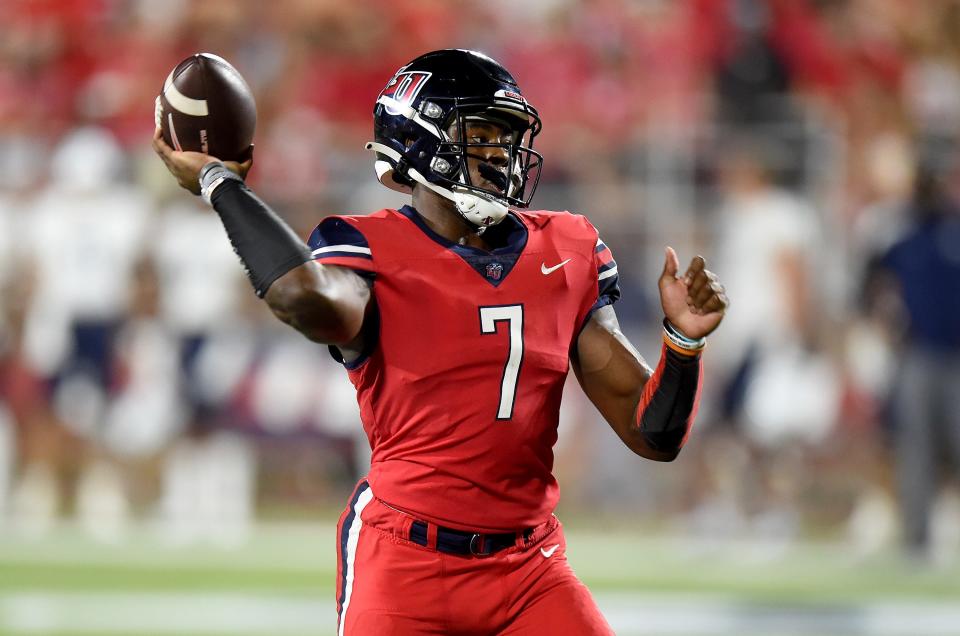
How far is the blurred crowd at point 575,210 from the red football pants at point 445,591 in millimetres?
6067

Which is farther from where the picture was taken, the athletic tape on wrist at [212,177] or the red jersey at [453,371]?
the red jersey at [453,371]

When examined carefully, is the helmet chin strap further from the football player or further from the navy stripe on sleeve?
the navy stripe on sleeve

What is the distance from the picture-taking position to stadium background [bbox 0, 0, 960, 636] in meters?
9.41

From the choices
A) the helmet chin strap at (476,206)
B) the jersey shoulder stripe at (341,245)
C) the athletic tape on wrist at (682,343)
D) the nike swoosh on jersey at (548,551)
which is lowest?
the nike swoosh on jersey at (548,551)

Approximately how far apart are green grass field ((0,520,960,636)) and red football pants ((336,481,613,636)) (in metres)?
3.43

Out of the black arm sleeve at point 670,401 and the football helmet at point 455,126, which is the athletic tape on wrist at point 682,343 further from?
the football helmet at point 455,126

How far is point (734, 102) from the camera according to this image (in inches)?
408

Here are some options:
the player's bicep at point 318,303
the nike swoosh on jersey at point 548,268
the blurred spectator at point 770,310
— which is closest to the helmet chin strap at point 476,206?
the nike swoosh on jersey at point 548,268

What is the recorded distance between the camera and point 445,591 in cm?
305

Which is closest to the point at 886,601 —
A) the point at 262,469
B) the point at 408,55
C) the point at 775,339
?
the point at 775,339

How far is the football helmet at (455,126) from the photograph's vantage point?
3227 mm

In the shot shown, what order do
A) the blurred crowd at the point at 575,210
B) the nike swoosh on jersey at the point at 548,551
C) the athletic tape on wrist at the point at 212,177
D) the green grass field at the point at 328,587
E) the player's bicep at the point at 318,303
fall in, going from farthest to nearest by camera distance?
the blurred crowd at the point at 575,210, the green grass field at the point at 328,587, the nike swoosh on jersey at the point at 548,551, the athletic tape on wrist at the point at 212,177, the player's bicep at the point at 318,303

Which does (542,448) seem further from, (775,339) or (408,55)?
(408,55)

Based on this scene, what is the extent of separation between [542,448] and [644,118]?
7595 millimetres
